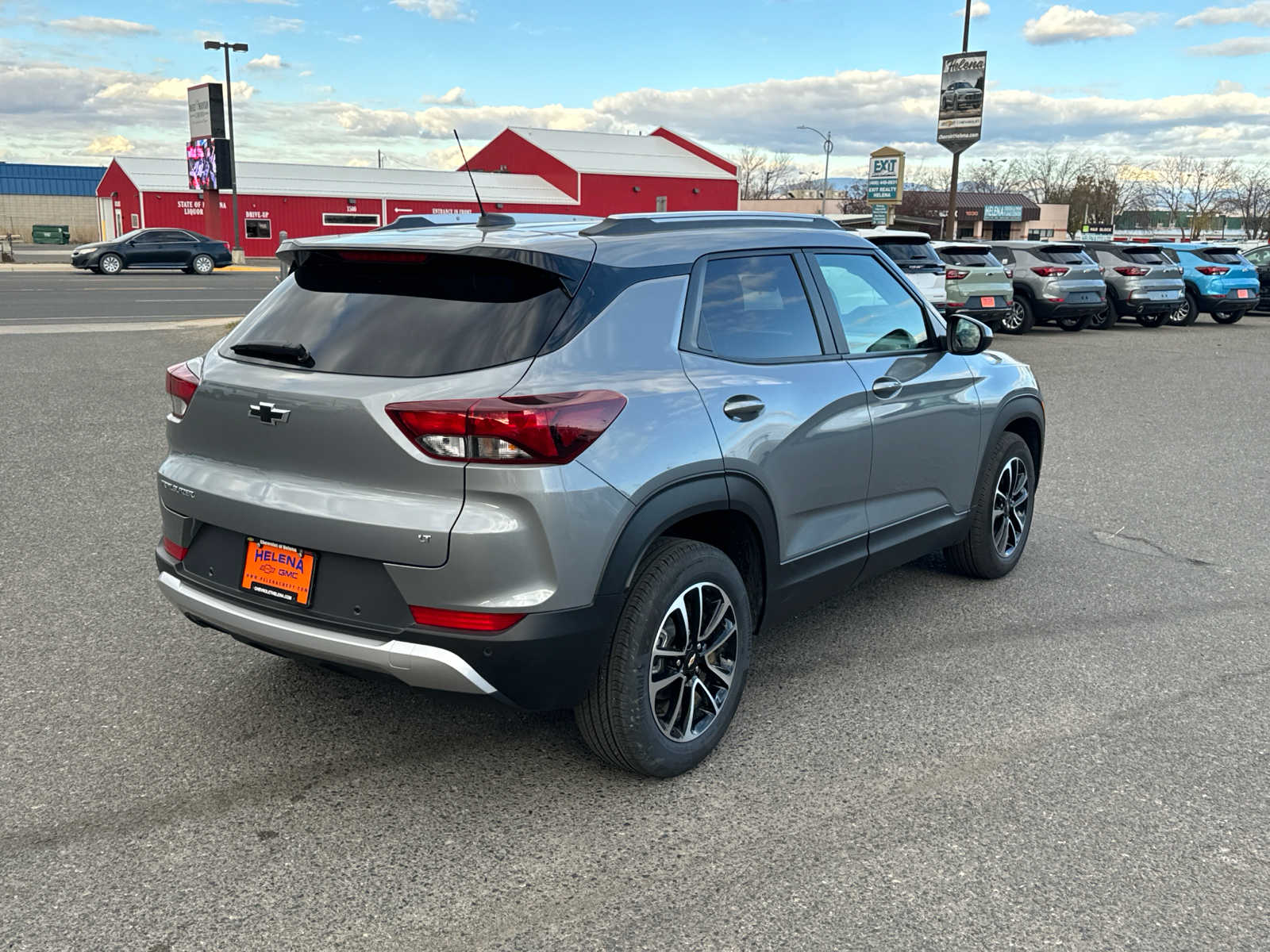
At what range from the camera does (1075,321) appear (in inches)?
847

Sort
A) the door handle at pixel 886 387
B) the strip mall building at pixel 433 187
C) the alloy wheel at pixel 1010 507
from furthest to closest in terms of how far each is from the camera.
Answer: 1. the strip mall building at pixel 433 187
2. the alloy wheel at pixel 1010 507
3. the door handle at pixel 886 387

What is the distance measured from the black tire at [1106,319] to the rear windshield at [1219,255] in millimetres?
2629

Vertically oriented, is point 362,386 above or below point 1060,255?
below

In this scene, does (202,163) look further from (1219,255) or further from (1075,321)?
(1219,255)

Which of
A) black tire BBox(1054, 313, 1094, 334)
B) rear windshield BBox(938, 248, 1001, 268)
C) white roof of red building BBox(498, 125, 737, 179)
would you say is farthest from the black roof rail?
white roof of red building BBox(498, 125, 737, 179)

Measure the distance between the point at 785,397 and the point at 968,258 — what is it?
15.1m

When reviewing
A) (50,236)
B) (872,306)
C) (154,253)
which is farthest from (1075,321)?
(50,236)

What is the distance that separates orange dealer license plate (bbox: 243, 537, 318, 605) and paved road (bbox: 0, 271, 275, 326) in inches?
675

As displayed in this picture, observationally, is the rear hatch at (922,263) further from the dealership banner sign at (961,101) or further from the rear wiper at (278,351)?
the dealership banner sign at (961,101)

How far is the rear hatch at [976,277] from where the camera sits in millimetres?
17141

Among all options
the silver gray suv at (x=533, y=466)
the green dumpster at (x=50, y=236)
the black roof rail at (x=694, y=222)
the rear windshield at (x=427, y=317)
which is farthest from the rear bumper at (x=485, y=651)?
the green dumpster at (x=50, y=236)

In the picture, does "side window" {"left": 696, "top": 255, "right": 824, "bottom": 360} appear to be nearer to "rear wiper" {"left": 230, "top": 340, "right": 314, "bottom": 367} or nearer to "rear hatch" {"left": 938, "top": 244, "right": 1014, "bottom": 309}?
"rear wiper" {"left": 230, "top": 340, "right": 314, "bottom": 367}

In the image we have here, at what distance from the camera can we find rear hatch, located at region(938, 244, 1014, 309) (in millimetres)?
17141

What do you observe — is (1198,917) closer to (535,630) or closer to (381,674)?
(535,630)
